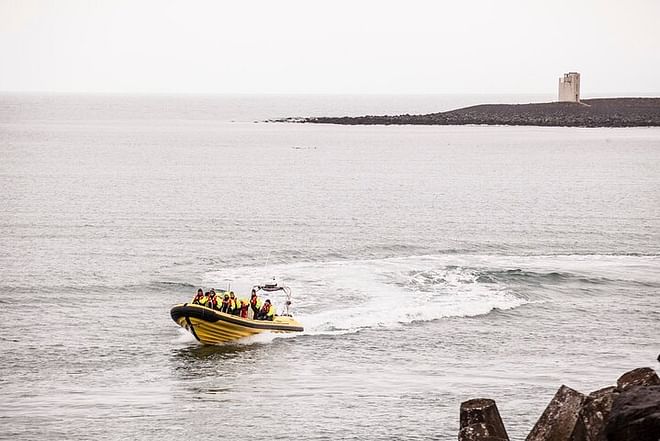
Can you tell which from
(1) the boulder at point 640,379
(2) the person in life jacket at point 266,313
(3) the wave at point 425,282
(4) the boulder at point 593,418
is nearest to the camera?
(4) the boulder at point 593,418

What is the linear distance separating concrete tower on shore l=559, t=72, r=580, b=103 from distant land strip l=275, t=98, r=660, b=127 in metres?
1.66

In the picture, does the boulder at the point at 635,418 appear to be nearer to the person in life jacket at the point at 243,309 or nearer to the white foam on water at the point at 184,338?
the person in life jacket at the point at 243,309

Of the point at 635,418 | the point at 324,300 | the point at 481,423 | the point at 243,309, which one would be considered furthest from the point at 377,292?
the point at 635,418

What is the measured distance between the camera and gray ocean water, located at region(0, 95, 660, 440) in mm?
24766

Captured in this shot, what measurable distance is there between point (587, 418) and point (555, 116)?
170867 millimetres

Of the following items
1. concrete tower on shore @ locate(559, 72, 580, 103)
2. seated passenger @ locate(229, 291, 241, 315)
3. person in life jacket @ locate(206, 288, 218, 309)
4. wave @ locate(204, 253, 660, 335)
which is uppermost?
concrete tower on shore @ locate(559, 72, 580, 103)

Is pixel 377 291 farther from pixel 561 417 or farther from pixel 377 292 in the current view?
pixel 561 417

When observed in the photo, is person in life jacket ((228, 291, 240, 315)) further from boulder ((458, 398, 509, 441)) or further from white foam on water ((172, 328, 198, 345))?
boulder ((458, 398, 509, 441))

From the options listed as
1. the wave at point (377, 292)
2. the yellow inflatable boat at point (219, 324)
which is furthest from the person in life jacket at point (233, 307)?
the wave at point (377, 292)

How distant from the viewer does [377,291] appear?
122 feet

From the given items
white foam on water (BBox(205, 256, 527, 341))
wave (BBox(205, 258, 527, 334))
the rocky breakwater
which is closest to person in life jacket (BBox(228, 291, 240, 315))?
white foam on water (BBox(205, 256, 527, 341))

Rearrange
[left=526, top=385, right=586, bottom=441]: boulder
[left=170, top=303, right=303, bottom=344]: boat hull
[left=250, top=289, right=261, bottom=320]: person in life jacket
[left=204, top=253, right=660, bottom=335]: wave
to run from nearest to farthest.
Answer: [left=526, top=385, right=586, bottom=441]: boulder, [left=170, top=303, right=303, bottom=344]: boat hull, [left=250, top=289, right=261, bottom=320]: person in life jacket, [left=204, top=253, right=660, bottom=335]: wave

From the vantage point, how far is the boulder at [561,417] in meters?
9.59

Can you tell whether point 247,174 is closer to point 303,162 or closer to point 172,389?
point 303,162
